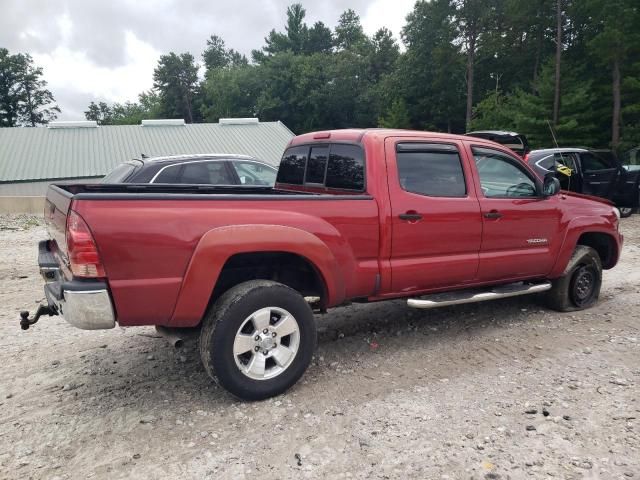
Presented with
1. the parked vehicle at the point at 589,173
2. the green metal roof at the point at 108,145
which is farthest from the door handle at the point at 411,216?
the green metal roof at the point at 108,145

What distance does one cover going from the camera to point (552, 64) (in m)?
29.7

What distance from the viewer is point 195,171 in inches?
300

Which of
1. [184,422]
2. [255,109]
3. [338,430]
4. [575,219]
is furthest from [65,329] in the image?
[255,109]

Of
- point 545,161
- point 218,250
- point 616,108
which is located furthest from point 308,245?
point 616,108

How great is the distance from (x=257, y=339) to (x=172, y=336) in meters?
0.60

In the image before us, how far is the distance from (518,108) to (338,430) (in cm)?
3258

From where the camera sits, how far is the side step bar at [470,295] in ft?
13.1

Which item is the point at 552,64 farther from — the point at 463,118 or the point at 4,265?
the point at 4,265

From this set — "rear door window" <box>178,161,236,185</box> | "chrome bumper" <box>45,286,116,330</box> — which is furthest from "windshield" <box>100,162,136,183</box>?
"chrome bumper" <box>45,286,116,330</box>

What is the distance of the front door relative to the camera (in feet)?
14.5

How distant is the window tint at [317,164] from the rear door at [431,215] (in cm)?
69

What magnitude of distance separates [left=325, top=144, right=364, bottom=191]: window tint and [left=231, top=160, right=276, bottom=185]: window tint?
13.2 feet

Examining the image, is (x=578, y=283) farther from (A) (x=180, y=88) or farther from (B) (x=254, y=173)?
(A) (x=180, y=88)

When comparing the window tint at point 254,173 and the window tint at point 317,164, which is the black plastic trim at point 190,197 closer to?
the window tint at point 317,164
